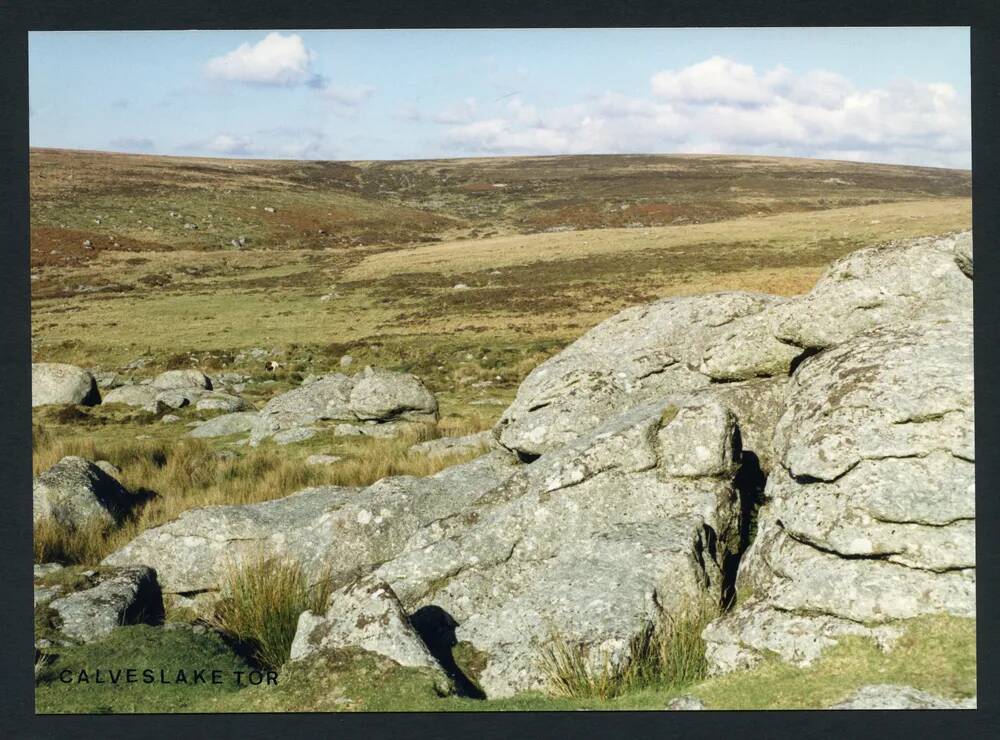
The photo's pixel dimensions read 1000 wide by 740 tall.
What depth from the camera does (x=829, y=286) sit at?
496 inches

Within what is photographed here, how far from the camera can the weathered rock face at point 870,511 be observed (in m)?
9.24

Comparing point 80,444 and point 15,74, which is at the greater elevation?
point 15,74

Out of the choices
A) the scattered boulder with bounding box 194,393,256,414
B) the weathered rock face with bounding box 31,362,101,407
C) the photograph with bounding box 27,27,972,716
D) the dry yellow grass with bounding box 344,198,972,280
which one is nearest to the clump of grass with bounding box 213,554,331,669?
the photograph with bounding box 27,27,972,716

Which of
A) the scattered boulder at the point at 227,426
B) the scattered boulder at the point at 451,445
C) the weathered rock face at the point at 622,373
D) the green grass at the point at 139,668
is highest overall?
the weathered rock face at the point at 622,373

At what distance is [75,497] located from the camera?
48.1 ft

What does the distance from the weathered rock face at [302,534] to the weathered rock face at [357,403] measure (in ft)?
33.0

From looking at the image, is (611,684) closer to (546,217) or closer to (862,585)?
(862,585)

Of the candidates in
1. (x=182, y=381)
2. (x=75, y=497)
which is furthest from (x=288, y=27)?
(x=182, y=381)

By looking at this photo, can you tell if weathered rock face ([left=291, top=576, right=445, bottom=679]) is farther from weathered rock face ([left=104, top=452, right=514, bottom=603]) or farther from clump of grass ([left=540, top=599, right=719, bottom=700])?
weathered rock face ([left=104, top=452, right=514, bottom=603])

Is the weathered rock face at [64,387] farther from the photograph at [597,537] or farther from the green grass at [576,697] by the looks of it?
the green grass at [576,697]

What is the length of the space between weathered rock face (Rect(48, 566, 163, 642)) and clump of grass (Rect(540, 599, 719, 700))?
Answer: 5313mm

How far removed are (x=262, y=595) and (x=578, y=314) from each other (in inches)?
1706

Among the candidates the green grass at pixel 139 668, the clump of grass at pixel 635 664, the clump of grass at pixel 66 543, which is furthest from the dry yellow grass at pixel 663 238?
the clump of grass at pixel 635 664

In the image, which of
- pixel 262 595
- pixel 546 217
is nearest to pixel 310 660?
pixel 262 595
